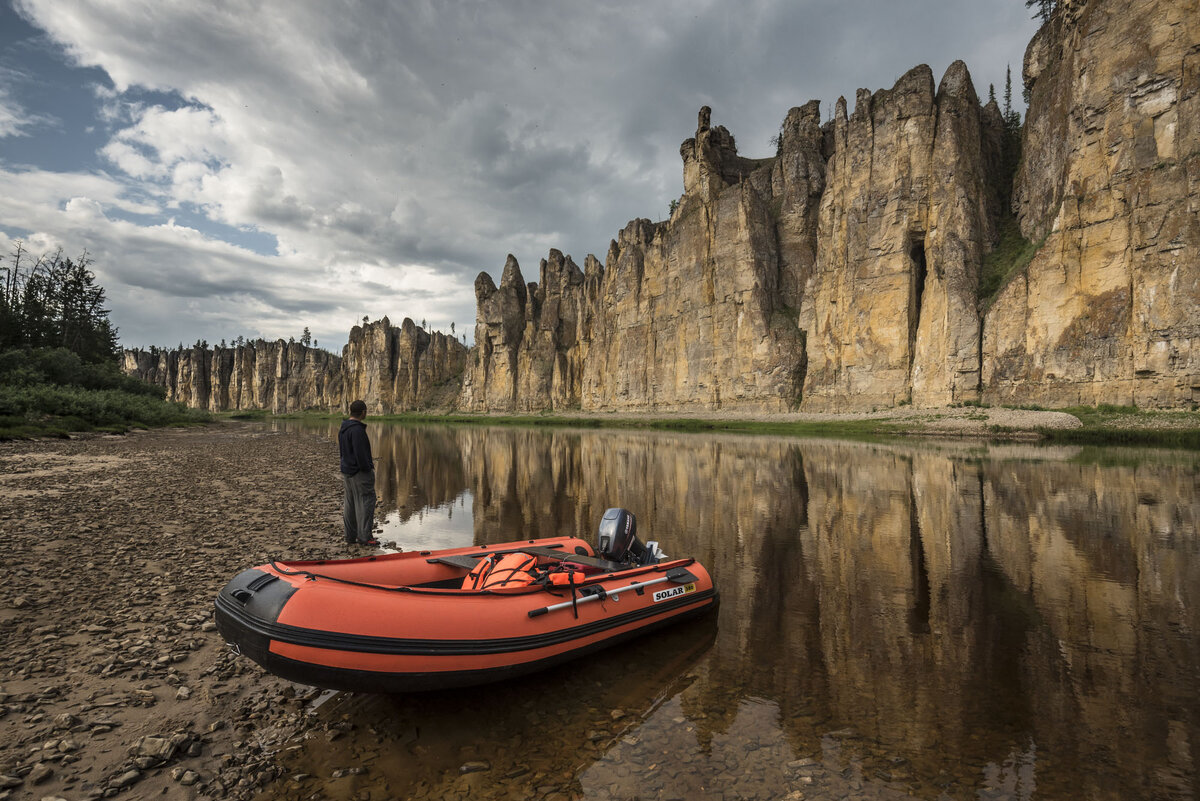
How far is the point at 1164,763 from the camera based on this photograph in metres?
3.96

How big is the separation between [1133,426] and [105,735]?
39790 mm

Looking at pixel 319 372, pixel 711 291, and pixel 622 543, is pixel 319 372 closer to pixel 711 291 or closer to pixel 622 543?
pixel 711 291

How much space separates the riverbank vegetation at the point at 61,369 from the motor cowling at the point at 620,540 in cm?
2802

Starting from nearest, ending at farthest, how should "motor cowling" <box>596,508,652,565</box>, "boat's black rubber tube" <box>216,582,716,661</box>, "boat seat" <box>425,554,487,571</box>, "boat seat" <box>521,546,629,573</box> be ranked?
"boat's black rubber tube" <box>216,582,716,661</box> < "boat seat" <box>425,554,487,571</box> < "boat seat" <box>521,546,629,573</box> < "motor cowling" <box>596,508,652,565</box>

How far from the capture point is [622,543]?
23.2 ft

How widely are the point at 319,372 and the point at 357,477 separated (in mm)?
145620

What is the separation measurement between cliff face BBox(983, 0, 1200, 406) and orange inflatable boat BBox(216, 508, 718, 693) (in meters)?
37.6

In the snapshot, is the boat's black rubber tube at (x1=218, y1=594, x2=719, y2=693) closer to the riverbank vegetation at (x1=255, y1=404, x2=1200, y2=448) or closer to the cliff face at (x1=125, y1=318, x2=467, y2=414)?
the riverbank vegetation at (x1=255, y1=404, x2=1200, y2=448)

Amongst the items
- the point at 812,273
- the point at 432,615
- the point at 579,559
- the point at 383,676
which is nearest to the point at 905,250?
the point at 812,273

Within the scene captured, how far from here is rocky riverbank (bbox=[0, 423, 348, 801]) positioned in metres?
3.59

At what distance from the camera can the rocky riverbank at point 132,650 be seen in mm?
3586

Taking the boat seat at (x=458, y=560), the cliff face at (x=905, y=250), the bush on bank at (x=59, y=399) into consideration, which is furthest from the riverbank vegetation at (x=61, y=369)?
the cliff face at (x=905, y=250)

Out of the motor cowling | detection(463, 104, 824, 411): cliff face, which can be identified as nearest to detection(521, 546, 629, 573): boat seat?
the motor cowling

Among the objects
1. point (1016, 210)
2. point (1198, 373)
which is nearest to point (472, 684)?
point (1198, 373)
